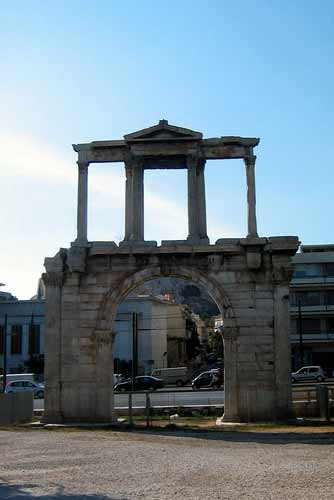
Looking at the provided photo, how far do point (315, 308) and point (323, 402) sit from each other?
39.2m

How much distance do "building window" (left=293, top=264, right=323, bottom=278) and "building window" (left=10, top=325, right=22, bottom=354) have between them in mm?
26890

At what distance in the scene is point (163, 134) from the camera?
2378 cm

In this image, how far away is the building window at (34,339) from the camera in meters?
64.3

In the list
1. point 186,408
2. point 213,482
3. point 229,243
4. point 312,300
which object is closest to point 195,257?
point 229,243

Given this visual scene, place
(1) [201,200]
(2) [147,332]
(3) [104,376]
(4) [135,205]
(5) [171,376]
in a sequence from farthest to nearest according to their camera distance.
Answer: (2) [147,332] < (5) [171,376] < (1) [201,200] < (4) [135,205] < (3) [104,376]

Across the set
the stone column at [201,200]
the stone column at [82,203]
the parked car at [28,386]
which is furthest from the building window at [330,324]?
the stone column at [82,203]

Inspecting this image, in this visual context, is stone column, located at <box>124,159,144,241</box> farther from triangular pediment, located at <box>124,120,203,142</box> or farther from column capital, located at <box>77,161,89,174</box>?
column capital, located at <box>77,161,89,174</box>

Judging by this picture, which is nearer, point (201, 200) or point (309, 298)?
point (201, 200)

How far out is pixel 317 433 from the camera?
1883cm

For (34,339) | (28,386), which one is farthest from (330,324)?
(28,386)

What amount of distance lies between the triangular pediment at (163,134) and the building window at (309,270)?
41.1 metres

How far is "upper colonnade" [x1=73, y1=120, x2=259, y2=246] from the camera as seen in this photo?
77.4 ft

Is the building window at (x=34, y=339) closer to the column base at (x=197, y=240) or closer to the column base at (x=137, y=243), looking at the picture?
the column base at (x=137, y=243)

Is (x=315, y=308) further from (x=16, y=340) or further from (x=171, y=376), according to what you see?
(x=16, y=340)
